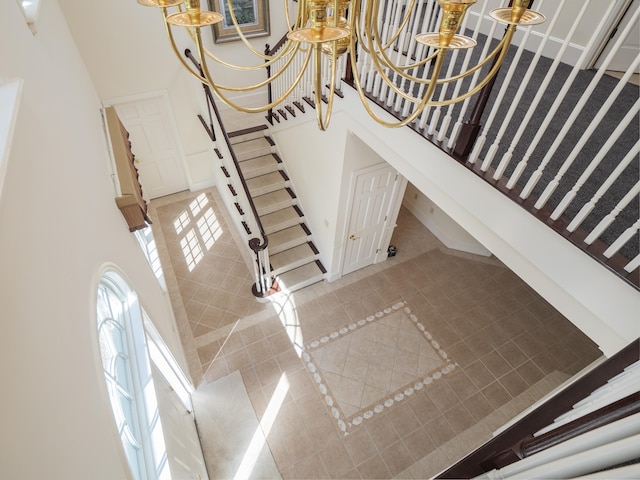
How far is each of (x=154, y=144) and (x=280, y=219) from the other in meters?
2.61

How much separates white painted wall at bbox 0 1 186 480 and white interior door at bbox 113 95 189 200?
333 cm

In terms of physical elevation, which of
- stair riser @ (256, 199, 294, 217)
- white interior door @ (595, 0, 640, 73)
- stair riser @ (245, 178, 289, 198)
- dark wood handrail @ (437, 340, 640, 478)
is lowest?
stair riser @ (256, 199, 294, 217)

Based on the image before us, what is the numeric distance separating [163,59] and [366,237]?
3962 mm

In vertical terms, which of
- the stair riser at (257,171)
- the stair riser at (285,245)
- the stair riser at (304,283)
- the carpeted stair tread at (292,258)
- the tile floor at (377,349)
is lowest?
the tile floor at (377,349)

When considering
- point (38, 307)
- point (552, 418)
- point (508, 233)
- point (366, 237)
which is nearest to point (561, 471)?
point (552, 418)

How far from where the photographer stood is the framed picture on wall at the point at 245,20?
5.00 meters

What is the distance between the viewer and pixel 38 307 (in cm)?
109

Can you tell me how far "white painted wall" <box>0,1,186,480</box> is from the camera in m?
0.90

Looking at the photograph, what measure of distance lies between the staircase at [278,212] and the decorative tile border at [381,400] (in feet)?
3.12

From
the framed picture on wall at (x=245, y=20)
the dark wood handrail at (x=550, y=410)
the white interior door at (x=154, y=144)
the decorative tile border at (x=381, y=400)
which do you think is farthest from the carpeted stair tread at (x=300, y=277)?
the framed picture on wall at (x=245, y=20)

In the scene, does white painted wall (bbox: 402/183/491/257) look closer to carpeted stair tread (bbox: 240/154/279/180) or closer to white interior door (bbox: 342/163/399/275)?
white interior door (bbox: 342/163/399/275)

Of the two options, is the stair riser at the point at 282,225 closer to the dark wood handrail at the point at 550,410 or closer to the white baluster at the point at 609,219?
the dark wood handrail at the point at 550,410

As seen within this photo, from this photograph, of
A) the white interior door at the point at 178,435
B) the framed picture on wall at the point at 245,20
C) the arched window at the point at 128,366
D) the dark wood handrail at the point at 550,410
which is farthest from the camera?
the framed picture on wall at the point at 245,20

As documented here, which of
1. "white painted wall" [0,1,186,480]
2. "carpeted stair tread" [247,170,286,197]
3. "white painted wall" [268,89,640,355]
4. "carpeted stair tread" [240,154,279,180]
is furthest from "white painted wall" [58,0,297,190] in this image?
"white painted wall" [268,89,640,355]
